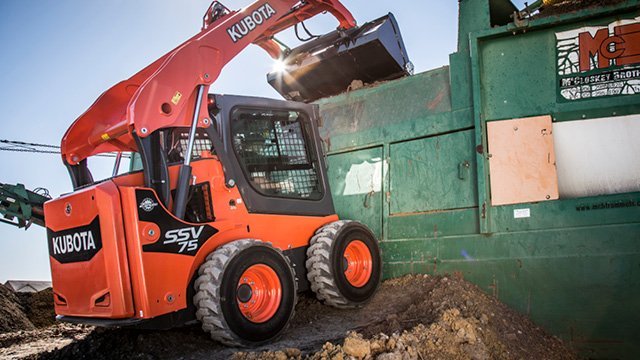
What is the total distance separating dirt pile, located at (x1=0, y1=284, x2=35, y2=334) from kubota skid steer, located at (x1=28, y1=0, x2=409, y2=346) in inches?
134

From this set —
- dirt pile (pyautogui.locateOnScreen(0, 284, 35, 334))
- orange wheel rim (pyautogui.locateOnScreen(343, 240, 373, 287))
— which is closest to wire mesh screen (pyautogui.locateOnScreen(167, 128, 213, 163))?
orange wheel rim (pyautogui.locateOnScreen(343, 240, 373, 287))

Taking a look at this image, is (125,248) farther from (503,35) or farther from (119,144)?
(503,35)

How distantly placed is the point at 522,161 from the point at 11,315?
6.80 m

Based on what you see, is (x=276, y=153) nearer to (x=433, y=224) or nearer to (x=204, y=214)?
(x=204, y=214)

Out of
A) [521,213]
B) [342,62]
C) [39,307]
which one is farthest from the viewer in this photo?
[39,307]

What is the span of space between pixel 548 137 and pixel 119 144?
3.95 meters

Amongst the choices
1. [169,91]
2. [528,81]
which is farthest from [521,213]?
[169,91]

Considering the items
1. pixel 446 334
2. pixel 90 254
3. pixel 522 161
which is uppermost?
pixel 522 161

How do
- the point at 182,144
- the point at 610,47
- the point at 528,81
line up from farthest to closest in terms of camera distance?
the point at 528,81 < the point at 610,47 < the point at 182,144

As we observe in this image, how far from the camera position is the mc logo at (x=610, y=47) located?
4008 millimetres

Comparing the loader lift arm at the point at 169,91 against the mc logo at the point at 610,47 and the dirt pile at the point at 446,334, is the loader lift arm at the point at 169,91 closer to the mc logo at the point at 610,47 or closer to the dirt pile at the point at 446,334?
the dirt pile at the point at 446,334

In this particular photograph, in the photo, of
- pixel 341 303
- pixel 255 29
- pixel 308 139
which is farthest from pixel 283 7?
pixel 341 303

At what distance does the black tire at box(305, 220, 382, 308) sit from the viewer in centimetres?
400

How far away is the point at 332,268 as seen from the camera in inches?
158
